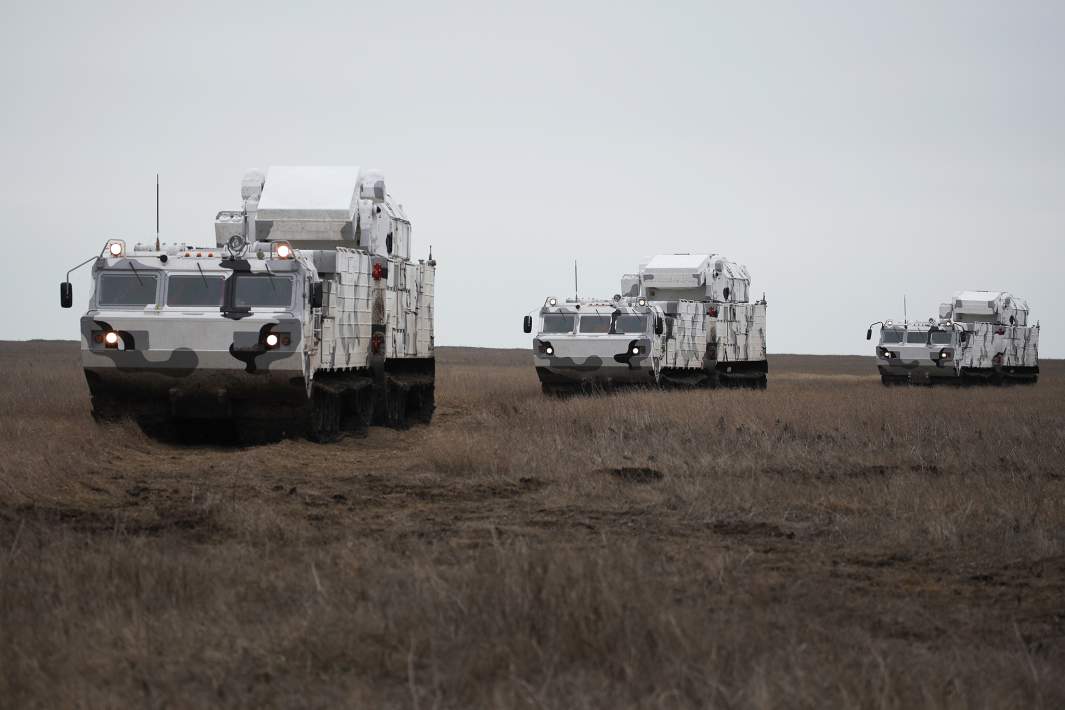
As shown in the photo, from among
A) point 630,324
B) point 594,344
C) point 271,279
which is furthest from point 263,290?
point 630,324

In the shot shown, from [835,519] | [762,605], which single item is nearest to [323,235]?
[835,519]

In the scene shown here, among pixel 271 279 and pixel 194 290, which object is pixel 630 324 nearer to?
pixel 271 279

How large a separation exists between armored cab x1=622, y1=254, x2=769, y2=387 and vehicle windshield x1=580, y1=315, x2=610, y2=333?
3697 millimetres

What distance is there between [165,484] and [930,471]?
326 inches

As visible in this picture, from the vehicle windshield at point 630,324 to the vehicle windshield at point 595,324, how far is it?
0.18 meters

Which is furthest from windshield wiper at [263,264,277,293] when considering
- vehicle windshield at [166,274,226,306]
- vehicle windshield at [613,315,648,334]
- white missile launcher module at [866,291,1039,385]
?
white missile launcher module at [866,291,1039,385]

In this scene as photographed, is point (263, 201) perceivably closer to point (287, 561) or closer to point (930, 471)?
point (930, 471)

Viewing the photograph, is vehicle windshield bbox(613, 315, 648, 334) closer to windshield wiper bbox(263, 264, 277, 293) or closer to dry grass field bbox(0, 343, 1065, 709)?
dry grass field bbox(0, 343, 1065, 709)

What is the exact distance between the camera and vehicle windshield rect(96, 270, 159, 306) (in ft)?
63.0

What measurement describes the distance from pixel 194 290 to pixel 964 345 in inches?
1256

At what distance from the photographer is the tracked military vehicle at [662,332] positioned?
32031mm

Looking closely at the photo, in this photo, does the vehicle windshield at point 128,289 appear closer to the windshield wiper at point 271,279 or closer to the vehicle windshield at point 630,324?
the windshield wiper at point 271,279

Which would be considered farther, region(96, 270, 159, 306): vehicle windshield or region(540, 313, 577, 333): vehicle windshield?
region(540, 313, 577, 333): vehicle windshield

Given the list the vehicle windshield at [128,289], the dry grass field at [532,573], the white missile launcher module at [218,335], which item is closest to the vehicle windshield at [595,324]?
the white missile launcher module at [218,335]
